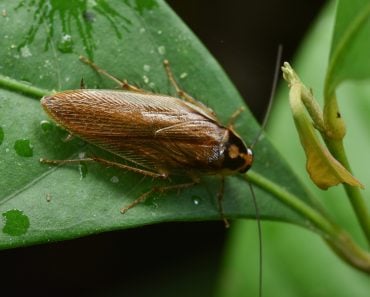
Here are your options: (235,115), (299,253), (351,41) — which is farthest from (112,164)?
(299,253)

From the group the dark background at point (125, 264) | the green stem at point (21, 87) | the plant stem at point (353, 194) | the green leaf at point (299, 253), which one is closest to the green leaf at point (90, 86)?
the green stem at point (21, 87)

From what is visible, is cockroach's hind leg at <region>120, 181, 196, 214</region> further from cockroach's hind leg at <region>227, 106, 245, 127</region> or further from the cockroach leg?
cockroach's hind leg at <region>227, 106, 245, 127</region>

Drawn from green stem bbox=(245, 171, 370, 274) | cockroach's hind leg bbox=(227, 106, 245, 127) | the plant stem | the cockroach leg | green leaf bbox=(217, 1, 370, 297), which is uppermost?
the plant stem

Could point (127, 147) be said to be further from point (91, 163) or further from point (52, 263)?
point (52, 263)

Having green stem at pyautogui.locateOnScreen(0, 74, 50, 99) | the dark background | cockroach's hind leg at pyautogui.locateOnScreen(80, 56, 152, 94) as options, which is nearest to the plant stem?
cockroach's hind leg at pyautogui.locateOnScreen(80, 56, 152, 94)

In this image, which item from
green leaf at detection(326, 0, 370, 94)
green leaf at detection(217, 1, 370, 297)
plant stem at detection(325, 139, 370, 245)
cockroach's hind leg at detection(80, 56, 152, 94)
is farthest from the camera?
green leaf at detection(217, 1, 370, 297)

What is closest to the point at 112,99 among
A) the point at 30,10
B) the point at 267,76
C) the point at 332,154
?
the point at 30,10
